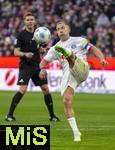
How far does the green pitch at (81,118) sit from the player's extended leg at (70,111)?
0.17m

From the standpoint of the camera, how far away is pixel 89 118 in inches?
662

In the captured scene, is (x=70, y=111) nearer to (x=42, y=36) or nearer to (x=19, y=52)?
(x=42, y=36)

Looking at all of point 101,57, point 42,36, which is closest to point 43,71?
point 101,57

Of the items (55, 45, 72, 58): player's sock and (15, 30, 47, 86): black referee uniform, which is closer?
(55, 45, 72, 58): player's sock

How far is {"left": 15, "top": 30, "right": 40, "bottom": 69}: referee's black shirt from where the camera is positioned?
16219 millimetres

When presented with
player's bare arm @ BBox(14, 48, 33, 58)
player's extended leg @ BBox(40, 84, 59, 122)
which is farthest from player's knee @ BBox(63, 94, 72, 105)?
player's extended leg @ BBox(40, 84, 59, 122)

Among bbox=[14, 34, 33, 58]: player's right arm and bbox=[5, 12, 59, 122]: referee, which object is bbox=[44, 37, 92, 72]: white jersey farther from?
bbox=[5, 12, 59, 122]: referee

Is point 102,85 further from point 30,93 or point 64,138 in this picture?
point 64,138

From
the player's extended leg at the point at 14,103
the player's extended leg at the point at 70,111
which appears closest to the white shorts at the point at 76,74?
the player's extended leg at the point at 70,111

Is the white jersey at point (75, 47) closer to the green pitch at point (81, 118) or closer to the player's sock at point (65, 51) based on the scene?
the player's sock at point (65, 51)

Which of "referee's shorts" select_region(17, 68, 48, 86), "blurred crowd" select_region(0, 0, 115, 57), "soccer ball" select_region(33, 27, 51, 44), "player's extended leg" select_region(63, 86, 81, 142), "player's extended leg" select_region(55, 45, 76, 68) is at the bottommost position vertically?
"blurred crowd" select_region(0, 0, 115, 57)

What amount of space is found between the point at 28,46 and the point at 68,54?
4234 millimetres

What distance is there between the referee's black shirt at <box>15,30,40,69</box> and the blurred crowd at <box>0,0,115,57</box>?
13.9 meters

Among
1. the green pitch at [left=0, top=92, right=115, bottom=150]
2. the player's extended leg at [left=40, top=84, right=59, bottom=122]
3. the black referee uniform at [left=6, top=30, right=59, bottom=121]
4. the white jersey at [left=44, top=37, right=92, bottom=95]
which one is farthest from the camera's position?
the black referee uniform at [left=6, top=30, right=59, bottom=121]
